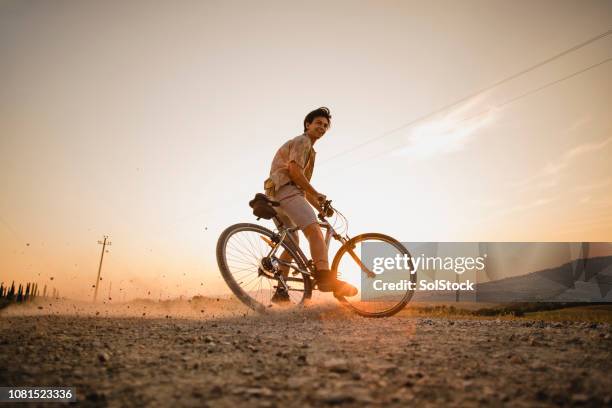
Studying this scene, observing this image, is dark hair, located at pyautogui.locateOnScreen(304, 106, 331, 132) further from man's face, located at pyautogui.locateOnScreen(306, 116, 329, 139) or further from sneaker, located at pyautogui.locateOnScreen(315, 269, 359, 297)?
sneaker, located at pyautogui.locateOnScreen(315, 269, 359, 297)

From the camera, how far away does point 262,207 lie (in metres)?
5.14

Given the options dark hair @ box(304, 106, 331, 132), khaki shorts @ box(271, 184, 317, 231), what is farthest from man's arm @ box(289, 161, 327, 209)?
dark hair @ box(304, 106, 331, 132)

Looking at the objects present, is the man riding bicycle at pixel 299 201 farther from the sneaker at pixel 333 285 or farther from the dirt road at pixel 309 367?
the dirt road at pixel 309 367

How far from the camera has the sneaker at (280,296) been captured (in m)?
5.23

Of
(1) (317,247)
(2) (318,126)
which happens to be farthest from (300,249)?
(2) (318,126)

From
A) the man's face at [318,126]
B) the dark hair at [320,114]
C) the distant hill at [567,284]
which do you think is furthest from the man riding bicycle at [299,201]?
the distant hill at [567,284]

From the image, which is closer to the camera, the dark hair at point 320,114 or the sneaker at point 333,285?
the sneaker at point 333,285

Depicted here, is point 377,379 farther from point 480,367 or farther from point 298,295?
point 298,295

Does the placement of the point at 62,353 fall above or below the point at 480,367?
below

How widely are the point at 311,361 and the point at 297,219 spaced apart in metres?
3.26

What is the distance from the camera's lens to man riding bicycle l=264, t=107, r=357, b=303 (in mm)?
5250

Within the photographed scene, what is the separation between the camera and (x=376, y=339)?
2861 millimetres

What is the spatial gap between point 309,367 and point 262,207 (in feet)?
11.0

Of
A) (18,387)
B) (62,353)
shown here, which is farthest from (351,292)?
(18,387)
